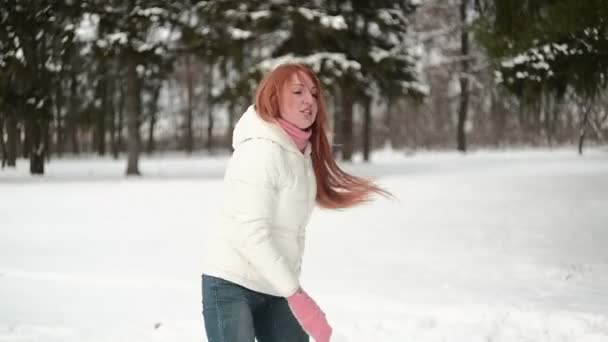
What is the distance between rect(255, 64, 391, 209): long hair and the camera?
2.25 metres

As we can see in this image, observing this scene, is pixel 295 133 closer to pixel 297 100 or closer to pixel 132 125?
pixel 297 100

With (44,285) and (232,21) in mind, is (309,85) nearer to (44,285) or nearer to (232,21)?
(44,285)

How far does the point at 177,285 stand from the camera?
6809 mm

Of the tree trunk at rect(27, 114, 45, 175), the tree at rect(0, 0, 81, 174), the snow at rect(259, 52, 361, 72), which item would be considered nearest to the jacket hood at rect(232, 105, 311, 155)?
the tree at rect(0, 0, 81, 174)

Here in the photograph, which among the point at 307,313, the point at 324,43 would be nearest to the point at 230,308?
the point at 307,313

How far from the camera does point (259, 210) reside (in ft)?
6.70

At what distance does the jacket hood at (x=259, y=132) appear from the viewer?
7.00ft

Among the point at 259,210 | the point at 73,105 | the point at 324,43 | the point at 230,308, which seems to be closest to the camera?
the point at 259,210

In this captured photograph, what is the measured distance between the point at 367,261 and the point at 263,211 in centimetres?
612

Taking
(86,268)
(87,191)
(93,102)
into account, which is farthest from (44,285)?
(93,102)

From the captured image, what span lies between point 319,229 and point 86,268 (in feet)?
11.5

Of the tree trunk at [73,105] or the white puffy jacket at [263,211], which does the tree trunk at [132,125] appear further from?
the white puffy jacket at [263,211]

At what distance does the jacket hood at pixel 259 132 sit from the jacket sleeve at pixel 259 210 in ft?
0.13

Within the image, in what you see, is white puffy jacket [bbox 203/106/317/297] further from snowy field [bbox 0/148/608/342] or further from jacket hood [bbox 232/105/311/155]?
snowy field [bbox 0/148/608/342]
